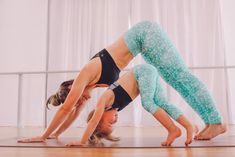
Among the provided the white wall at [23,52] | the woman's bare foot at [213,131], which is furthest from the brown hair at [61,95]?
the white wall at [23,52]

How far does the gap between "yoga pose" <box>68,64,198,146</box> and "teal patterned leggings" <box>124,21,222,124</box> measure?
0.24 feet

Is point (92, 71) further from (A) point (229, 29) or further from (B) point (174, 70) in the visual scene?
(A) point (229, 29)

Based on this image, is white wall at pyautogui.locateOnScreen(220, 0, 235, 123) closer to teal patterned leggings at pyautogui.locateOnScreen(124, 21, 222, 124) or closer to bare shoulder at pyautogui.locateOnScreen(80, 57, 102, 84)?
teal patterned leggings at pyautogui.locateOnScreen(124, 21, 222, 124)

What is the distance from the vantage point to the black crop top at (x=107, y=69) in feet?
5.03

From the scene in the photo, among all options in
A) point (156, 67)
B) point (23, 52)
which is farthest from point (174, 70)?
point (23, 52)

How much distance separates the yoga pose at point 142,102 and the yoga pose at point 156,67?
0.07m

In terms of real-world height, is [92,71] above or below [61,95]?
above

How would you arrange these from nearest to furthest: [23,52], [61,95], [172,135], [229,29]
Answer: [172,135]
[61,95]
[229,29]
[23,52]

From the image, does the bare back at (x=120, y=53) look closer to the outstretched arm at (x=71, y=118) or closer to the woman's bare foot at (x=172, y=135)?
the outstretched arm at (x=71, y=118)

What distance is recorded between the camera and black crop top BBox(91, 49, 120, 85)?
5.03ft

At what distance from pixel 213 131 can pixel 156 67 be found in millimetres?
446

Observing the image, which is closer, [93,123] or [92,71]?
[93,123]

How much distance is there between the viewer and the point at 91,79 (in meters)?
1.52

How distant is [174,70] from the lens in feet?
4.77
